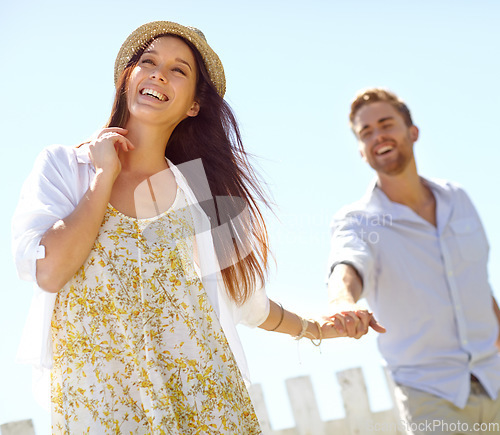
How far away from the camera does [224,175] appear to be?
8.38 ft

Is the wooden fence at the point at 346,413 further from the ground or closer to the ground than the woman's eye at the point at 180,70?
closer to the ground

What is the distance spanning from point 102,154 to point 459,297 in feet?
7.38

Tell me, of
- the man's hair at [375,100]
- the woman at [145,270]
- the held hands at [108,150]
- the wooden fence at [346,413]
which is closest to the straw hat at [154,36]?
the woman at [145,270]

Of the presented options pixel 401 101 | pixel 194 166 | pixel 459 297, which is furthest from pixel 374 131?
pixel 194 166

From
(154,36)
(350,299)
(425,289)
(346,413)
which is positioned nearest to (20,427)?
(346,413)

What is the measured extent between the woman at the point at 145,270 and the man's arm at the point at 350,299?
62 millimetres

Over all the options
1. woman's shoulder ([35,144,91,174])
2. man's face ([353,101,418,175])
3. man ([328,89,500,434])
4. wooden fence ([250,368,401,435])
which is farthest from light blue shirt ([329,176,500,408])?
wooden fence ([250,368,401,435])

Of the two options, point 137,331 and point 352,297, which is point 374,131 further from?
point 137,331

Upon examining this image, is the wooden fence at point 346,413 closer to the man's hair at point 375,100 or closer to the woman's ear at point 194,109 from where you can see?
the man's hair at point 375,100

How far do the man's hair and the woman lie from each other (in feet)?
6.59

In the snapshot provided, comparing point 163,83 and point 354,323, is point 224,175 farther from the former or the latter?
point 354,323

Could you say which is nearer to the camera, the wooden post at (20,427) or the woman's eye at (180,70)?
the woman's eye at (180,70)

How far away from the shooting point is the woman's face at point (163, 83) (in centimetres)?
227

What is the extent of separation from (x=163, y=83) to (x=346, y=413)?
378 cm
